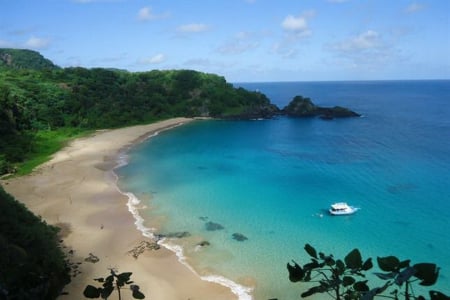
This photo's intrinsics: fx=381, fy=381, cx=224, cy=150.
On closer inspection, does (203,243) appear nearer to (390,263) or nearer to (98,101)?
(390,263)

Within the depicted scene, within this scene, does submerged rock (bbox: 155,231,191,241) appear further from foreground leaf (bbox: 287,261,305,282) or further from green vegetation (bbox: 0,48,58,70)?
green vegetation (bbox: 0,48,58,70)

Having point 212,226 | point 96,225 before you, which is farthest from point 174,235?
point 96,225

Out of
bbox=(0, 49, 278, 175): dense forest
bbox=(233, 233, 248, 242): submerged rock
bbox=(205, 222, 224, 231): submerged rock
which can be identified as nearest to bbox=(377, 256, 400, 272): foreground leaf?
bbox=(233, 233, 248, 242): submerged rock

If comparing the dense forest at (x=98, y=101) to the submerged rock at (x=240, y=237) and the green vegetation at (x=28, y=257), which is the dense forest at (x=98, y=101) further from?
the submerged rock at (x=240, y=237)

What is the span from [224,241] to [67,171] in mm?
31168

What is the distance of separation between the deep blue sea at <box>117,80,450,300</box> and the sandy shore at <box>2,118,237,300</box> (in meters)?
1.84

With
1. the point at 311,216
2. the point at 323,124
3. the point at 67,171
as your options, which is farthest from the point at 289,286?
the point at 323,124

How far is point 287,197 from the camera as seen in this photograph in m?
42.9

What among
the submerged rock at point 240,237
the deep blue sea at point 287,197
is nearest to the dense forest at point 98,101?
the deep blue sea at point 287,197

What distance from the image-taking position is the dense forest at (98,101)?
72.3 m

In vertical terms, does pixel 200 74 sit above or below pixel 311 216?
above

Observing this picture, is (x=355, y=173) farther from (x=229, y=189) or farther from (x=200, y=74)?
(x=200, y=74)

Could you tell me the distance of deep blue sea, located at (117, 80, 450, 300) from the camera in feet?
96.2

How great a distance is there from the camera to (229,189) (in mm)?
46125
